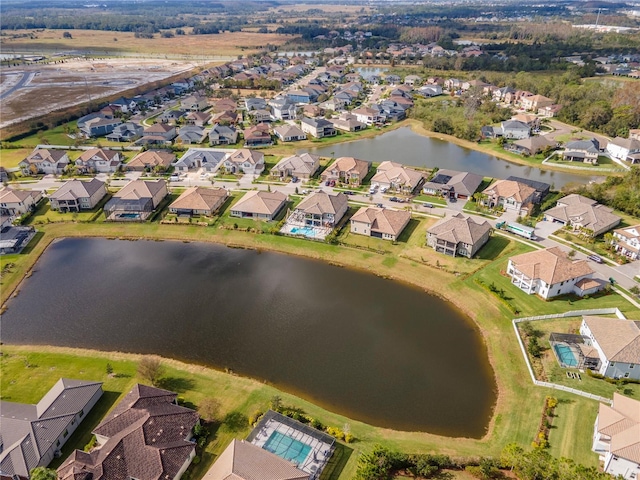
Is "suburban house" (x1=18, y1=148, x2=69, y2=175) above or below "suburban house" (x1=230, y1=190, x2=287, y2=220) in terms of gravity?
above

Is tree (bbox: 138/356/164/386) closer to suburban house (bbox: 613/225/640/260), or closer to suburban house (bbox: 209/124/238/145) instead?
suburban house (bbox: 613/225/640/260)

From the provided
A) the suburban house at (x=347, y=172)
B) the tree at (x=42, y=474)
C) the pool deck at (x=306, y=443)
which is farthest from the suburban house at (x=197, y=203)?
the tree at (x=42, y=474)

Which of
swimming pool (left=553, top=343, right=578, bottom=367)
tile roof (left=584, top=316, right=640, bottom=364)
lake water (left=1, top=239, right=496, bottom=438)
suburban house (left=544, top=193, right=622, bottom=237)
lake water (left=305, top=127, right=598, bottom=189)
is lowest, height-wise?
lake water (left=305, top=127, right=598, bottom=189)

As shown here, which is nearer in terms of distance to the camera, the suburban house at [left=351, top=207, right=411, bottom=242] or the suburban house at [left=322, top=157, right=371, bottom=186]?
the suburban house at [left=351, top=207, right=411, bottom=242]

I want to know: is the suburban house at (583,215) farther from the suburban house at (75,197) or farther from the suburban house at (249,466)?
the suburban house at (75,197)

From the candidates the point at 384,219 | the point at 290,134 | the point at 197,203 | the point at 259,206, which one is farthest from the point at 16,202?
the point at 384,219

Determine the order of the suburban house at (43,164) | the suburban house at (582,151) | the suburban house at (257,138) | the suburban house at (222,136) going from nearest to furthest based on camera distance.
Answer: the suburban house at (43,164) → the suburban house at (582,151) → the suburban house at (257,138) → the suburban house at (222,136)

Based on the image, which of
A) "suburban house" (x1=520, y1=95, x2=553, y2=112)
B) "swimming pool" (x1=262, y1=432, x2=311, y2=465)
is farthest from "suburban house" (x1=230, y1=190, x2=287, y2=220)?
"suburban house" (x1=520, y1=95, x2=553, y2=112)
